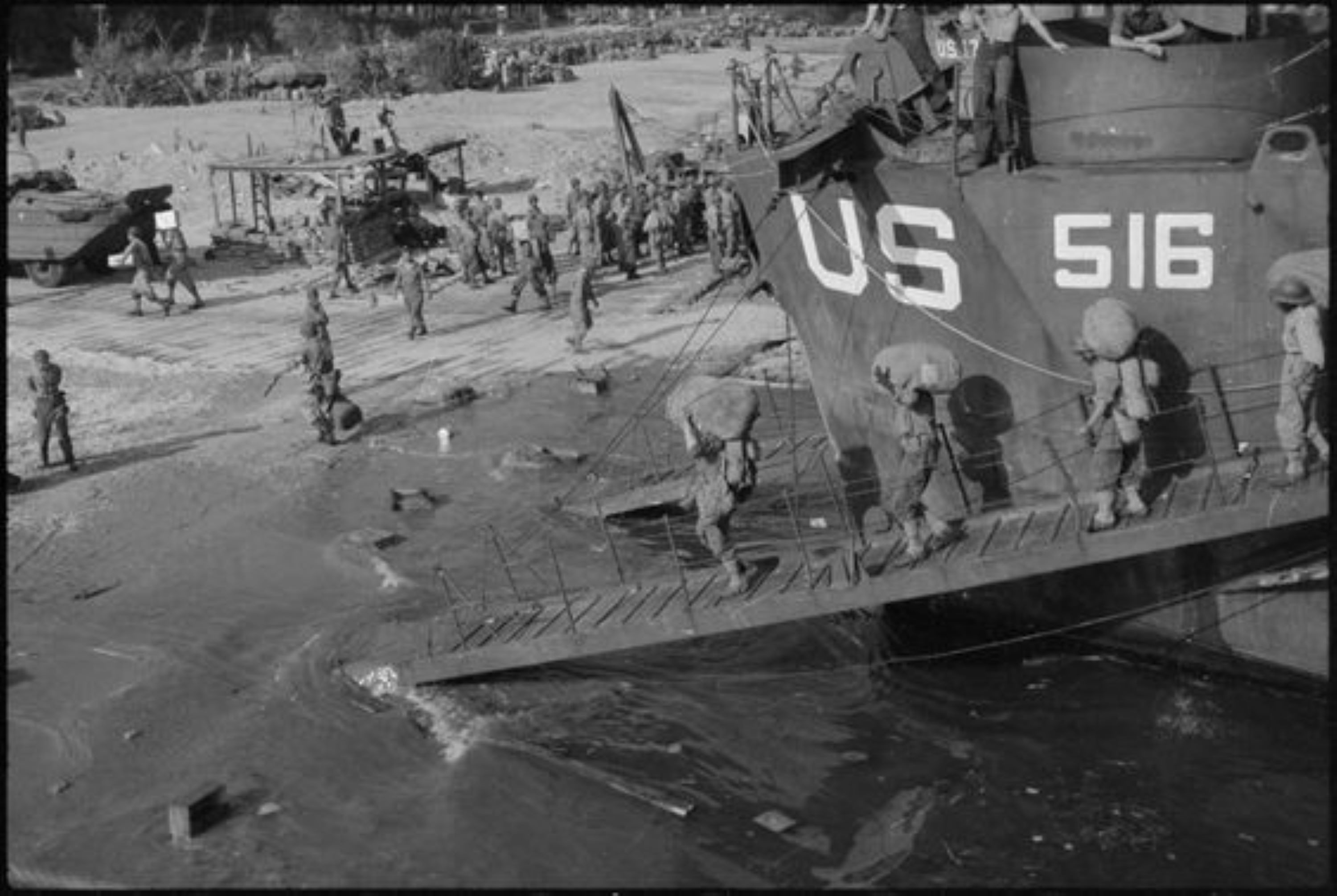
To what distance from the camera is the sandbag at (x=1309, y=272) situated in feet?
34.6

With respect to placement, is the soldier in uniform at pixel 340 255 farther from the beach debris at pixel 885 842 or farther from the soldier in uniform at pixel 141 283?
the beach debris at pixel 885 842

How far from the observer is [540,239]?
1002 inches

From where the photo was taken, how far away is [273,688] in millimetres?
13125

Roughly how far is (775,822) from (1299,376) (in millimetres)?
4689

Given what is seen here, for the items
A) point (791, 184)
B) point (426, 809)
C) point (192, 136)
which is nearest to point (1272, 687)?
point (791, 184)

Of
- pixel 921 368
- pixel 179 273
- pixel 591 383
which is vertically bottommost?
pixel 591 383

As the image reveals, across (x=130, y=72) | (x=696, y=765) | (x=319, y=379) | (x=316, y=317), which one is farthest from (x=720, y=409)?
(x=130, y=72)

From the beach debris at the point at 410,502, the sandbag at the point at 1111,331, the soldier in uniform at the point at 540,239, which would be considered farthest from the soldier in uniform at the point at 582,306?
the sandbag at the point at 1111,331

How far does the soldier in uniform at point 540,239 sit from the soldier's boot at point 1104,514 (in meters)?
15.2

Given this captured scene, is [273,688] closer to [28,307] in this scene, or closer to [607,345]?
[607,345]

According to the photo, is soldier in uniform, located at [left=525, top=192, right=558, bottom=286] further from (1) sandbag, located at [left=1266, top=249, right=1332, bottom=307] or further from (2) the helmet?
(2) the helmet

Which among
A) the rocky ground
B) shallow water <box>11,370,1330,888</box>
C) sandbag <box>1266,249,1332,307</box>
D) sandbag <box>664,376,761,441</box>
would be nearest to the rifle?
the rocky ground

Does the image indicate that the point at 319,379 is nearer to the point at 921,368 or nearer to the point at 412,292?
the point at 412,292

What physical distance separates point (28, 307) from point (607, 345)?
10454mm
